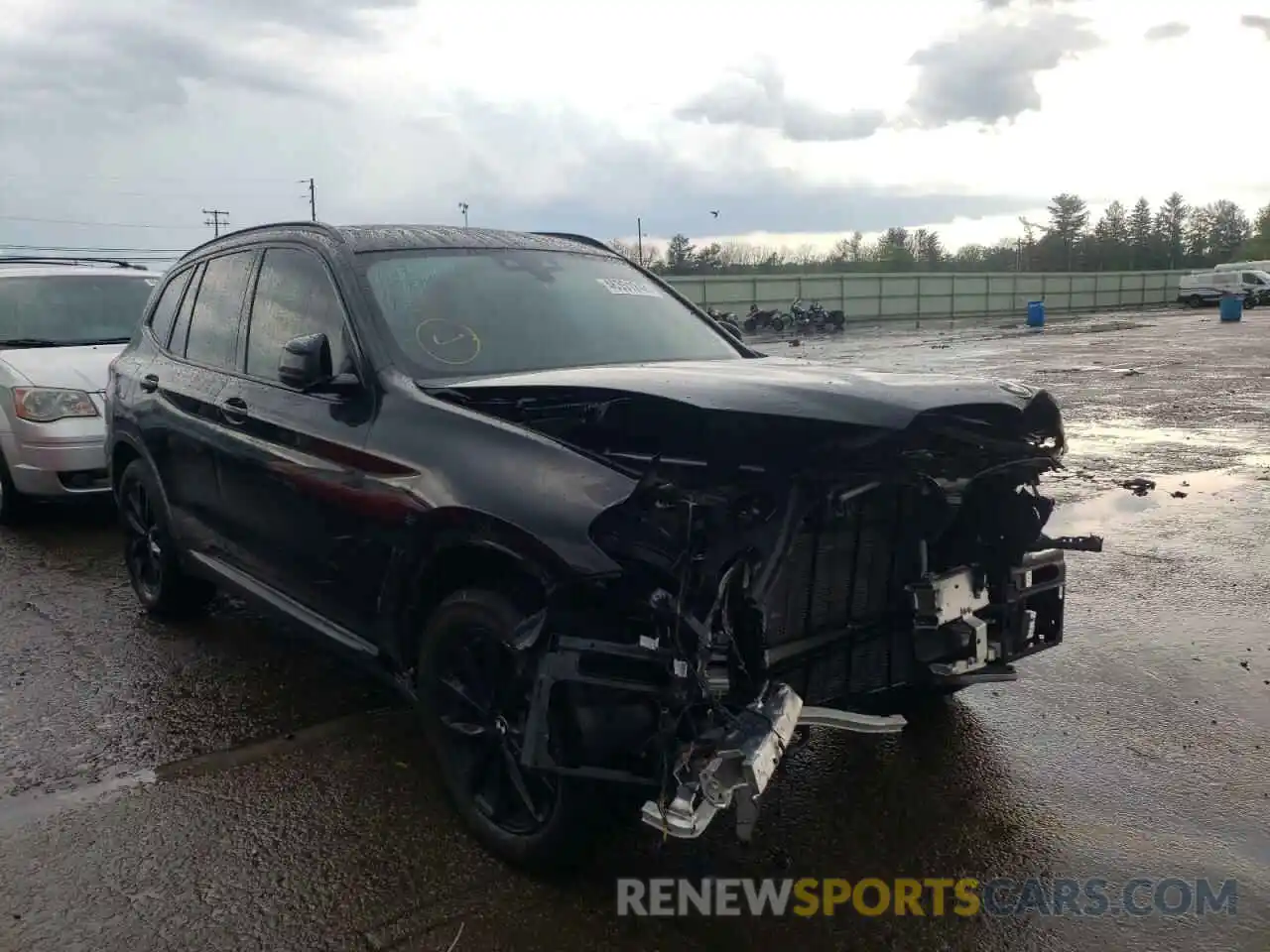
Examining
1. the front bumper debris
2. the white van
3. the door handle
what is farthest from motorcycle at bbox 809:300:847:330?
the front bumper debris

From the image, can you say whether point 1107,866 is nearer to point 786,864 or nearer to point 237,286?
point 786,864

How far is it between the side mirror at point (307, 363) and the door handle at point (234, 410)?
0.69m

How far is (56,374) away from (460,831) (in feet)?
18.3

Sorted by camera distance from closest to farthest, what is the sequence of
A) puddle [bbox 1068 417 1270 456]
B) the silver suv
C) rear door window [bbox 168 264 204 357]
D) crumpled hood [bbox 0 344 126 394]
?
1. rear door window [bbox 168 264 204 357]
2. the silver suv
3. crumpled hood [bbox 0 344 126 394]
4. puddle [bbox 1068 417 1270 456]

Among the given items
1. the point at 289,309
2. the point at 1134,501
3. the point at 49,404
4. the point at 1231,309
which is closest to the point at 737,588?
the point at 289,309

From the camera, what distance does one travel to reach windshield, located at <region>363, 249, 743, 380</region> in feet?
11.7

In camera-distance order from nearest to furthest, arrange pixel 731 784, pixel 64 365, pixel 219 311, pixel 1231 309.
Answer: pixel 731 784
pixel 219 311
pixel 64 365
pixel 1231 309

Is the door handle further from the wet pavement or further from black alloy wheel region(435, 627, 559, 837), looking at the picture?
black alloy wheel region(435, 627, 559, 837)

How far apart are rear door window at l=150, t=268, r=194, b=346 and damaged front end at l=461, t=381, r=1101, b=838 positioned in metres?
3.05

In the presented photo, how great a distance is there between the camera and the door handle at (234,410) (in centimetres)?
409

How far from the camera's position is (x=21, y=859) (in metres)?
3.12

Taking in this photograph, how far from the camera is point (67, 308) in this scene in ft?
26.7

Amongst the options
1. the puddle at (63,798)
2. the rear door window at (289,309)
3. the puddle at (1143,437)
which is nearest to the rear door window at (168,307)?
the rear door window at (289,309)

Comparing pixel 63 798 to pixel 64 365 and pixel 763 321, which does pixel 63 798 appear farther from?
pixel 763 321
